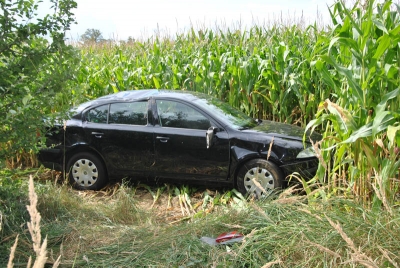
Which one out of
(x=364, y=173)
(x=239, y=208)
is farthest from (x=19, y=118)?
(x=364, y=173)

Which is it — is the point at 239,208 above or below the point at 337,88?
below

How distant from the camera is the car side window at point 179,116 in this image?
6.50 m

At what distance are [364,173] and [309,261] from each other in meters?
1.45

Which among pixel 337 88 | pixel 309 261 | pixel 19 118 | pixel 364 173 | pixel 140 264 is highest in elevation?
pixel 337 88

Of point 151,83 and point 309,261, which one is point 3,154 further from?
point 151,83

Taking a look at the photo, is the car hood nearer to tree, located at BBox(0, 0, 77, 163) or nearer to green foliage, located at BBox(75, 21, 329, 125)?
green foliage, located at BBox(75, 21, 329, 125)

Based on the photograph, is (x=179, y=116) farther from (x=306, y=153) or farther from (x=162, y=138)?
(x=306, y=153)

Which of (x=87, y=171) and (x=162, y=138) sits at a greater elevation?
(x=162, y=138)

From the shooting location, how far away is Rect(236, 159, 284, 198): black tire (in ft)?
19.3

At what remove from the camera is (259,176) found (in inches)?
235

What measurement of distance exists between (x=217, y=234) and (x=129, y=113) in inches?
132

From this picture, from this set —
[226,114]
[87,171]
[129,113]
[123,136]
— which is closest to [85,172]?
[87,171]

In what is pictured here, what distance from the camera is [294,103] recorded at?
8406 mm

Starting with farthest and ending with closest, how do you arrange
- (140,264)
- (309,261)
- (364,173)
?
(364,173) → (140,264) → (309,261)
